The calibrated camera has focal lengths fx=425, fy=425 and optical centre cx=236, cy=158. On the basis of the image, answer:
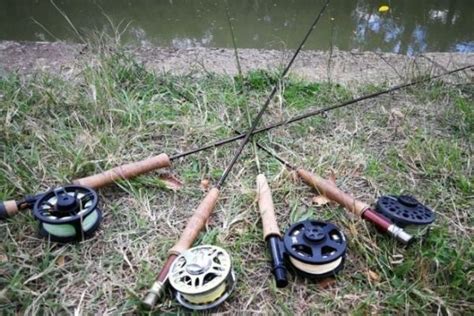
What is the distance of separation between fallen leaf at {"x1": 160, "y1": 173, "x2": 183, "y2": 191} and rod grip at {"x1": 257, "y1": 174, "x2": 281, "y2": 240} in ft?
1.35

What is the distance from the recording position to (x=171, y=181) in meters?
2.17

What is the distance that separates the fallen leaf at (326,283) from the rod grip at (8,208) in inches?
51.4

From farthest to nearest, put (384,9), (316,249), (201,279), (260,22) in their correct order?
(384,9) < (260,22) < (316,249) < (201,279)

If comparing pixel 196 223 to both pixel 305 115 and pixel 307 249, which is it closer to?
pixel 307 249

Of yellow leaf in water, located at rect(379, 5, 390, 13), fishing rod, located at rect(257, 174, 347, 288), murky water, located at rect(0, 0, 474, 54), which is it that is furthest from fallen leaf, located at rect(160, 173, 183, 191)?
yellow leaf in water, located at rect(379, 5, 390, 13)

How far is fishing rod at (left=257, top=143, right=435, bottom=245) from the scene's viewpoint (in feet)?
5.73

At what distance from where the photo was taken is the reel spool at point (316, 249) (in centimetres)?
160

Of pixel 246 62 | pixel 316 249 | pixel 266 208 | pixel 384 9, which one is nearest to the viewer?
pixel 316 249

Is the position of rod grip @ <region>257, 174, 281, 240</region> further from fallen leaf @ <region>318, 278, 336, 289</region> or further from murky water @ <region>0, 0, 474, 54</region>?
murky water @ <region>0, 0, 474, 54</region>

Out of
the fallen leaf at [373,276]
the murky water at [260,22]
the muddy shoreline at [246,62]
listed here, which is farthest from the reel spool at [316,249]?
the murky water at [260,22]

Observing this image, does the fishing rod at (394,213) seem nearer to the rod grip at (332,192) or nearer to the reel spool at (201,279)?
the rod grip at (332,192)

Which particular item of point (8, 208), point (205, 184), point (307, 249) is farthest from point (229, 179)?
point (8, 208)

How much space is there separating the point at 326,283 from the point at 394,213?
1.41 ft

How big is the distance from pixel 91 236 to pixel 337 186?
47.3 inches
